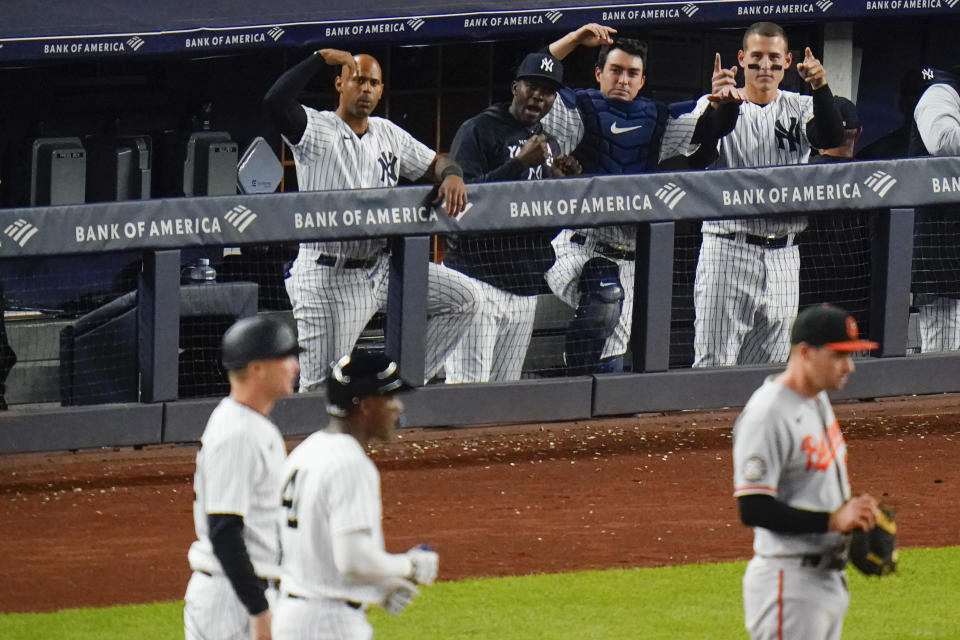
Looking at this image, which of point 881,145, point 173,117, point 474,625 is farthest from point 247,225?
point 881,145

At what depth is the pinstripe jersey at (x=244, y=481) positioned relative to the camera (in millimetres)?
4316

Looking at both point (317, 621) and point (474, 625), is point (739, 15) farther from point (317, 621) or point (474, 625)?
point (317, 621)

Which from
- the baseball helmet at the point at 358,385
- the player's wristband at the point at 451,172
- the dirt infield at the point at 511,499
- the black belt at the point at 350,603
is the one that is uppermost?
the player's wristband at the point at 451,172

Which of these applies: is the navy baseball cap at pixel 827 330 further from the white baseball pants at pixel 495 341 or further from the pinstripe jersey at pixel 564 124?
the pinstripe jersey at pixel 564 124

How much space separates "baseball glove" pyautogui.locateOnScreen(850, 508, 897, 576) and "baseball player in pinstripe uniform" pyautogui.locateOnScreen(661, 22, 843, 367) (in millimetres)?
4643

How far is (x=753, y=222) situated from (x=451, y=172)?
1669mm

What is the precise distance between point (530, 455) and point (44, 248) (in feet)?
8.35

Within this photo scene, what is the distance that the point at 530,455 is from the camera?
8906 millimetres

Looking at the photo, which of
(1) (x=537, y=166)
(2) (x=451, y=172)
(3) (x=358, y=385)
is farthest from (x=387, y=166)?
(3) (x=358, y=385)

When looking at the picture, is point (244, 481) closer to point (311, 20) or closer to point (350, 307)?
point (350, 307)

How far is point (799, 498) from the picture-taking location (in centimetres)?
450

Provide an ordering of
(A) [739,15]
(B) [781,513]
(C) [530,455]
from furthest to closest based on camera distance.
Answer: (A) [739,15] < (C) [530,455] < (B) [781,513]

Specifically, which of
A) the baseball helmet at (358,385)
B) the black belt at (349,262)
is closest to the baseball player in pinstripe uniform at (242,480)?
the baseball helmet at (358,385)

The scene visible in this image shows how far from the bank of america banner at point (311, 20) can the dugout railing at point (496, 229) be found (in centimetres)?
233
